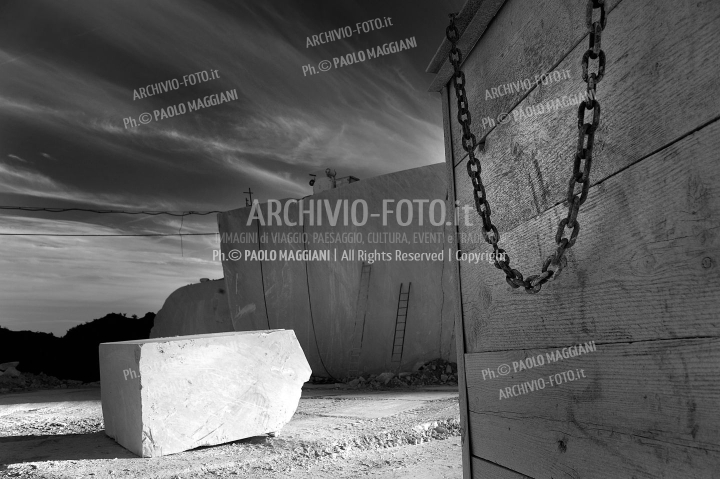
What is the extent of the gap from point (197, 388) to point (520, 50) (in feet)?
13.3

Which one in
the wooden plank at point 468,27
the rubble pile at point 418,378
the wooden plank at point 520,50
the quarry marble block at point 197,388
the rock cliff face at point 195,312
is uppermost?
the wooden plank at point 468,27

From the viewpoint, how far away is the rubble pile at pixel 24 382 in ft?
42.6

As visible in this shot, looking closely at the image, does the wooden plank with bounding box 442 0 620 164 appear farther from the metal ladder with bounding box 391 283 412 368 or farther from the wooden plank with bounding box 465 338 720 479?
the metal ladder with bounding box 391 283 412 368

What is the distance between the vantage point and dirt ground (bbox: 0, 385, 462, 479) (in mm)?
4215

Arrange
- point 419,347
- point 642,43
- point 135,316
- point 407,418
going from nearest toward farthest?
point 642,43
point 407,418
point 419,347
point 135,316

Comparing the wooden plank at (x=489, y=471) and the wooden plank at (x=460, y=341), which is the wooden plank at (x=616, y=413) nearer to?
the wooden plank at (x=489, y=471)

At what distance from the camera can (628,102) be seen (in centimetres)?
132

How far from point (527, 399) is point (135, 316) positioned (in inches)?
738

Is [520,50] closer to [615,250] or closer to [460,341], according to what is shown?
[615,250]

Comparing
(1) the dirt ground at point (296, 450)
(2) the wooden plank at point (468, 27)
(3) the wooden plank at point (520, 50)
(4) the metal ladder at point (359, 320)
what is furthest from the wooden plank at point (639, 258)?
(4) the metal ladder at point (359, 320)

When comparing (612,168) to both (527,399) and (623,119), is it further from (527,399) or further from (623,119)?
(527,399)

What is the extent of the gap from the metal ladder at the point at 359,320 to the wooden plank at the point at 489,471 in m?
8.21

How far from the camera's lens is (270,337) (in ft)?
17.5

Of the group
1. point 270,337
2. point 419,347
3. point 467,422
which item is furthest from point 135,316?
point 467,422
